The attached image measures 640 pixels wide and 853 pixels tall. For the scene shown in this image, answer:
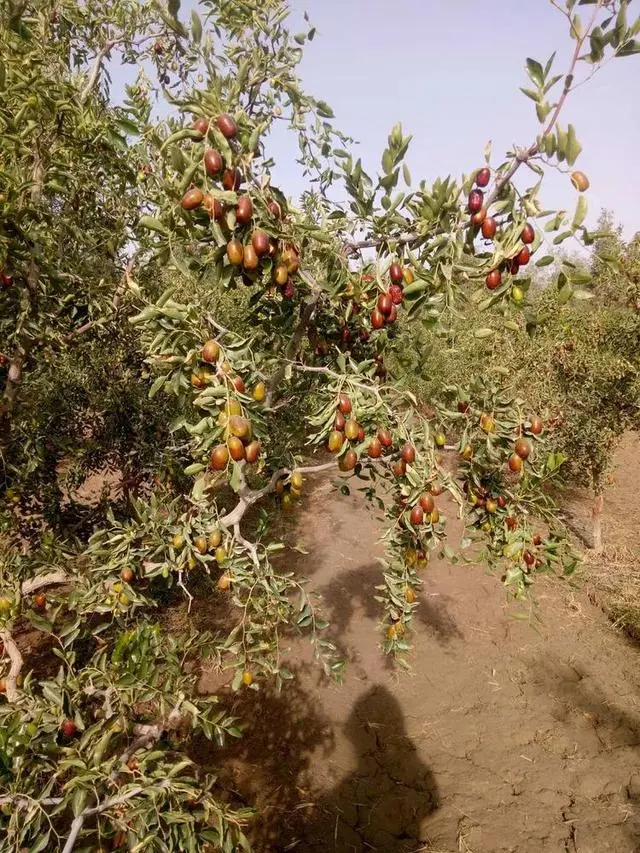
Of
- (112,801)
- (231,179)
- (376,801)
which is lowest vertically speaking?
(376,801)

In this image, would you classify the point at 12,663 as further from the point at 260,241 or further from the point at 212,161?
the point at 212,161

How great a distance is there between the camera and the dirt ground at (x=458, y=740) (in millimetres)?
A: 3955

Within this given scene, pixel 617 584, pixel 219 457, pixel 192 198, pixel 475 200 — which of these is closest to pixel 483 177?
pixel 475 200

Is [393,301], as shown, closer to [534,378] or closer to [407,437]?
[407,437]

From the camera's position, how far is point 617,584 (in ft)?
23.3

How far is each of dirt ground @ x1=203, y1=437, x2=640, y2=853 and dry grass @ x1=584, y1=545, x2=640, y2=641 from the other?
0.62 ft

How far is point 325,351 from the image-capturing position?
2.72 meters

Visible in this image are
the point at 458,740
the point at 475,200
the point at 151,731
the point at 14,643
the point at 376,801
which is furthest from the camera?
the point at 458,740

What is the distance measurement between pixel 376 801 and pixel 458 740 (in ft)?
3.42

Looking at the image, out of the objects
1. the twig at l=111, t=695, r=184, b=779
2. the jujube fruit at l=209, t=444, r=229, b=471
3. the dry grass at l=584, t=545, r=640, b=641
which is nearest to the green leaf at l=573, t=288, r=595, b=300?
the jujube fruit at l=209, t=444, r=229, b=471

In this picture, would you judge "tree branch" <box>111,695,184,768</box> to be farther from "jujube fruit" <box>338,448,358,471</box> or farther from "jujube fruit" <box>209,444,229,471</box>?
"jujube fruit" <box>338,448,358,471</box>

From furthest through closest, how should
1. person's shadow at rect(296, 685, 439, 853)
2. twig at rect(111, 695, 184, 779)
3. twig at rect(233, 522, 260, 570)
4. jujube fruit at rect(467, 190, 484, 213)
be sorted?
person's shadow at rect(296, 685, 439, 853) → twig at rect(233, 522, 260, 570) → twig at rect(111, 695, 184, 779) → jujube fruit at rect(467, 190, 484, 213)

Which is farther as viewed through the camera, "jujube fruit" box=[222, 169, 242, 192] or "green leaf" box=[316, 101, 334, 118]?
"green leaf" box=[316, 101, 334, 118]

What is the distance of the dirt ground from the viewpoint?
13.0ft
